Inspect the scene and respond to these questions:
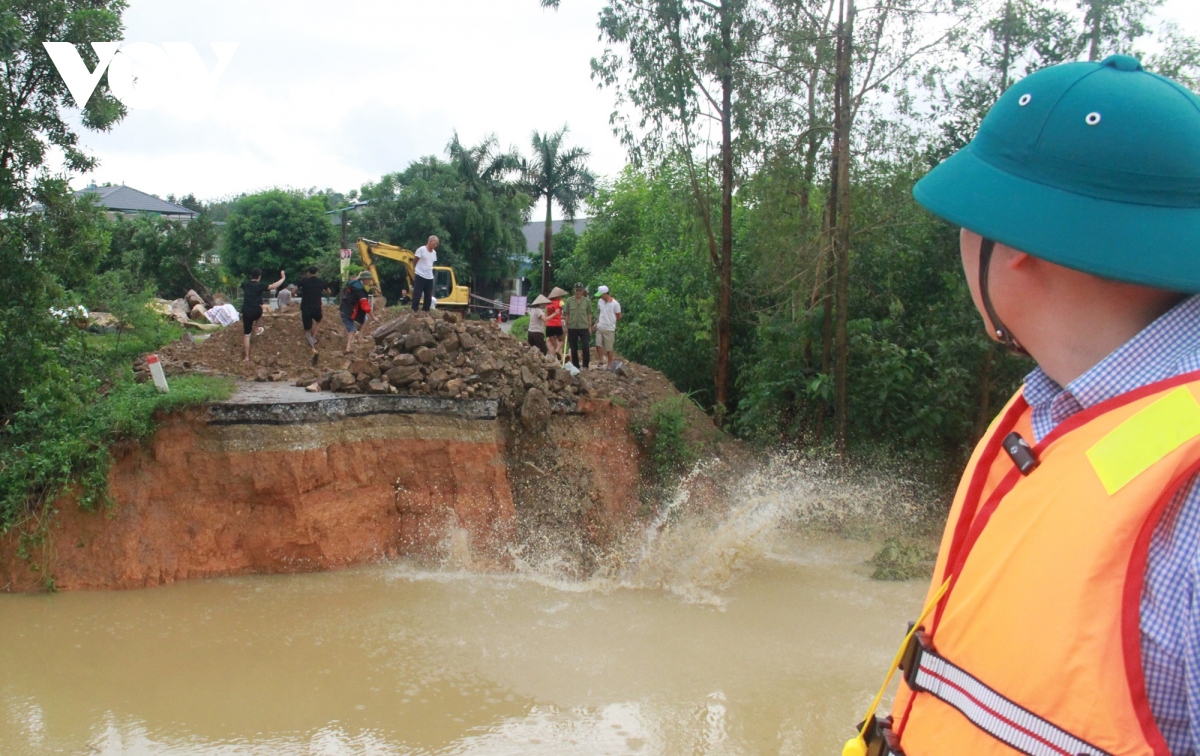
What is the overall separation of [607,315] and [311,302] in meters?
4.71

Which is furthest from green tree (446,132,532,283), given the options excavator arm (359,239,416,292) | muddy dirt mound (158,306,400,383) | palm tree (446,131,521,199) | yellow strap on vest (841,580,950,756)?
yellow strap on vest (841,580,950,756)

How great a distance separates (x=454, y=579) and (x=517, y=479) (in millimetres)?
1801

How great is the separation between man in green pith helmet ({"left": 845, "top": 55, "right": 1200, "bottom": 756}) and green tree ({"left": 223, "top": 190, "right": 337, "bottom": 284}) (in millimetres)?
40827

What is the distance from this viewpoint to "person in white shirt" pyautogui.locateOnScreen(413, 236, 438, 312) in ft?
51.5

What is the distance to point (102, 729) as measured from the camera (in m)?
6.24

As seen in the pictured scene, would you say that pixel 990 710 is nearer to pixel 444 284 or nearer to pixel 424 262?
pixel 424 262

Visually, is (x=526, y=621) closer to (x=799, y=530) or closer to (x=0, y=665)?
(x=0, y=665)

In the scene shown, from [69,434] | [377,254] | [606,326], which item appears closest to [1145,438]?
[69,434]

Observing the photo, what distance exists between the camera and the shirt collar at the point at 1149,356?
3.84 ft

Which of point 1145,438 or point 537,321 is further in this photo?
point 537,321

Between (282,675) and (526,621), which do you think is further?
(526,621)

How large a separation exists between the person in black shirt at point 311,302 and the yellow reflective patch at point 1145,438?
12.7 meters

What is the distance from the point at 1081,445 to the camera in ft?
3.81

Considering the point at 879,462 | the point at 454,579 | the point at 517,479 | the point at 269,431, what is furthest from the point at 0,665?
the point at 879,462
